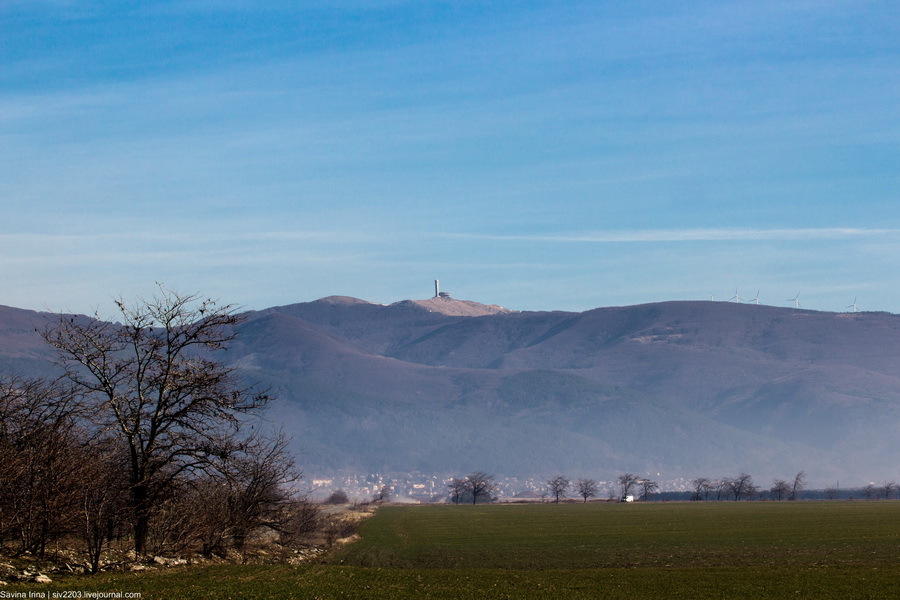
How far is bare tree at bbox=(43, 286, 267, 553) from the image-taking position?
39.9 m

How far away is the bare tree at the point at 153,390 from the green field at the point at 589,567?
186 inches

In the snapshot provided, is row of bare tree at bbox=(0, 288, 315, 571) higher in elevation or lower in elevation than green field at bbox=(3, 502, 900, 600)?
higher

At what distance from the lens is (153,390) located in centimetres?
4166

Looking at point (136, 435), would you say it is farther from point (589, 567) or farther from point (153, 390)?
point (589, 567)

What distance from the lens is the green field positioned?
114 feet

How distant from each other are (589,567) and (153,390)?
24.5 meters

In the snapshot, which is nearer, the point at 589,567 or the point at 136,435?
the point at 136,435

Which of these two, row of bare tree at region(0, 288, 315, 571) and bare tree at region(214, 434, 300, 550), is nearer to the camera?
row of bare tree at region(0, 288, 315, 571)

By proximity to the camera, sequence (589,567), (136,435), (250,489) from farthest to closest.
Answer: (589,567), (250,489), (136,435)

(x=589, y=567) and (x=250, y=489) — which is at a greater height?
(x=250, y=489)

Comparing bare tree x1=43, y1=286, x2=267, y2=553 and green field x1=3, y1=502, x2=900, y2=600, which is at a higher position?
bare tree x1=43, y1=286, x2=267, y2=553

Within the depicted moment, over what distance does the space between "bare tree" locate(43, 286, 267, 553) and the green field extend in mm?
4733

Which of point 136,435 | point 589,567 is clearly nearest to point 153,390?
point 136,435

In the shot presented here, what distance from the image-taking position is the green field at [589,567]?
3488cm
